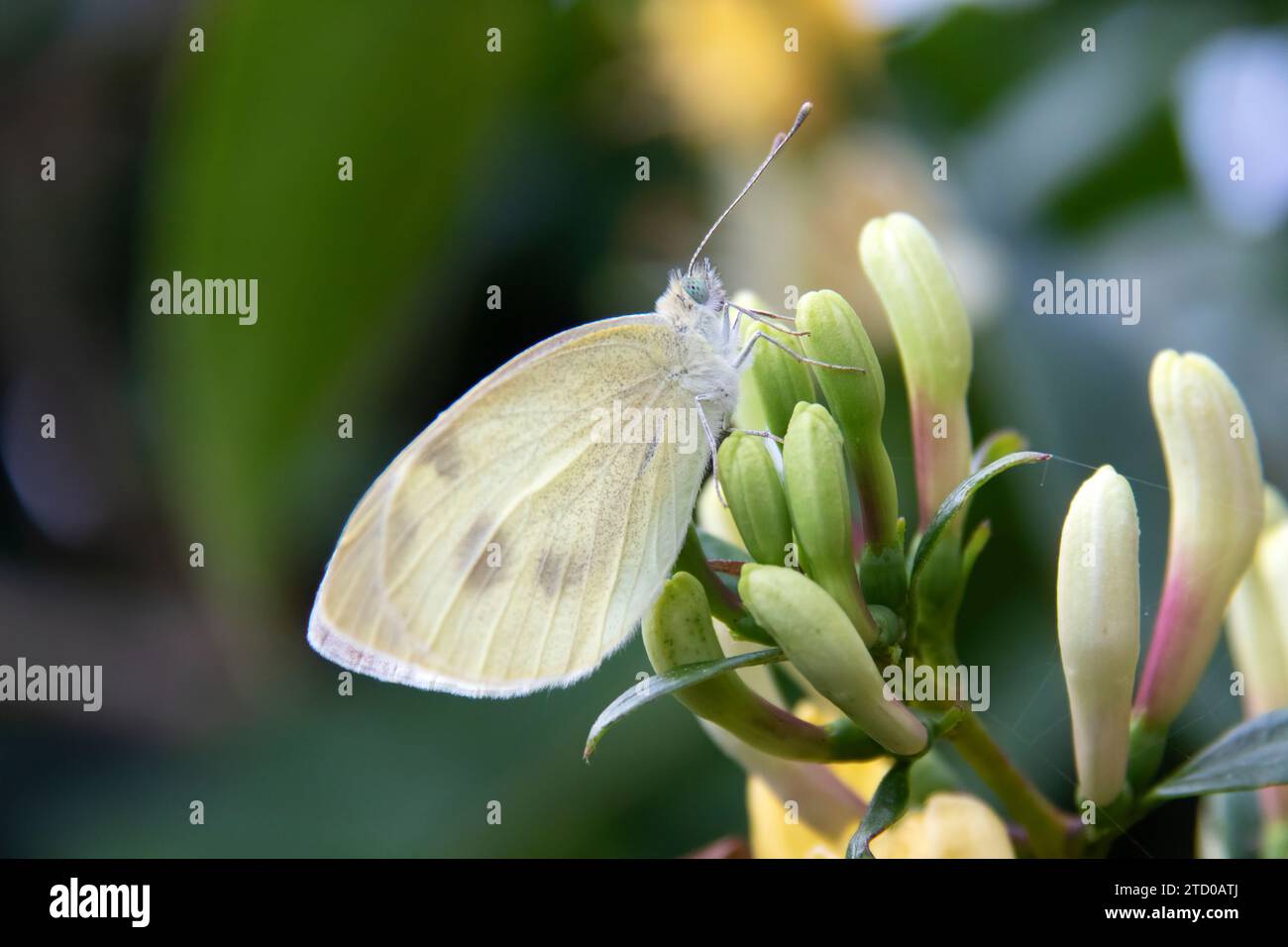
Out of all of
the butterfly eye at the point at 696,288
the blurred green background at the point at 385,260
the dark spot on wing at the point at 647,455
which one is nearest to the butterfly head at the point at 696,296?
the butterfly eye at the point at 696,288

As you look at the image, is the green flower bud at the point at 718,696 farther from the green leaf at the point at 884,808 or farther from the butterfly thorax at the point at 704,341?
the butterfly thorax at the point at 704,341

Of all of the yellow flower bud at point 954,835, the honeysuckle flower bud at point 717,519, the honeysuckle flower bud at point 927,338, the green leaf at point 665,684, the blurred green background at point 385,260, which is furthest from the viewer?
the blurred green background at point 385,260

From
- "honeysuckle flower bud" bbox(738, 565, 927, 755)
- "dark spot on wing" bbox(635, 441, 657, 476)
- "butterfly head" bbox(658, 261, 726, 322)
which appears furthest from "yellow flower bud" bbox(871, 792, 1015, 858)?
"butterfly head" bbox(658, 261, 726, 322)

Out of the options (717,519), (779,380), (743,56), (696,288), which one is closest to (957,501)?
(779,380)

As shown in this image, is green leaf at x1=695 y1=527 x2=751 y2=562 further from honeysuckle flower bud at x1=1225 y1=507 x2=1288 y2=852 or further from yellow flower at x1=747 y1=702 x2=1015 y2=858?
honeysuckle flower bud at x1=1225 y1=507 x2=1288 y2=852

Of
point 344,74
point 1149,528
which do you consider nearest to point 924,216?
point 1149,528

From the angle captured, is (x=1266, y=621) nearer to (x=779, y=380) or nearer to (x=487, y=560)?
(x=779, y=380)
